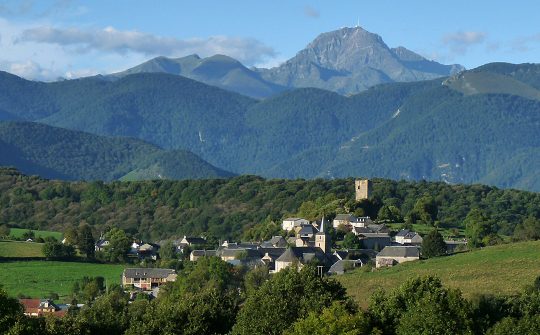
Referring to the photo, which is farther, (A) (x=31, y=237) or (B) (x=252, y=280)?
(A) (x=31, y=237)

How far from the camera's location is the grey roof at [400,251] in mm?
99375

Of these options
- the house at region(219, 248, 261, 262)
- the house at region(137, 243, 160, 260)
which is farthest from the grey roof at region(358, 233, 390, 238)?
the house at region(137, 243, 160, 260)

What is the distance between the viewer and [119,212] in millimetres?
167500

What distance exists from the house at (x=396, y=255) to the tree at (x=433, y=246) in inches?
29.6

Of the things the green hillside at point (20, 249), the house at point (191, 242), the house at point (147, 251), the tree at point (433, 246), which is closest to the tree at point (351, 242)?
the tree at point (433, 246)

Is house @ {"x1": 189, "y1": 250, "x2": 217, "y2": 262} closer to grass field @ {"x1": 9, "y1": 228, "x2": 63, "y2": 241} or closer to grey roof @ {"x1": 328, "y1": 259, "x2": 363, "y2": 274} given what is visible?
grey roof @ {"x1": 328, "y1": 259, "x2": 363, "y2": 274}

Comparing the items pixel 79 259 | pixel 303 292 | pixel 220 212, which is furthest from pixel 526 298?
pixel 220 212

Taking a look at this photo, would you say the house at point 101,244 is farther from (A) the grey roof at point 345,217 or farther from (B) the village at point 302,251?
(A) the grey roof at point 345,217

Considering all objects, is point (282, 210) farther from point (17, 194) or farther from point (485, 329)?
point (485, 329)

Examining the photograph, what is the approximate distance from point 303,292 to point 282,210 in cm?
9191

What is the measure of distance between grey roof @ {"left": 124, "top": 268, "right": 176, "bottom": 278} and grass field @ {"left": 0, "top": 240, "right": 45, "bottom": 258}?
1259cm

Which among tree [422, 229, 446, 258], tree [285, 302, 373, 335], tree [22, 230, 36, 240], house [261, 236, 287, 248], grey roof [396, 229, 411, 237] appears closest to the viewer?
tree [285, 302, 373, 335]

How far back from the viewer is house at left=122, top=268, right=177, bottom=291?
10319cm

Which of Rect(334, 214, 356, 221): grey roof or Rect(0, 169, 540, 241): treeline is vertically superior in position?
Rect(0, 169, 540, 241): treeline
